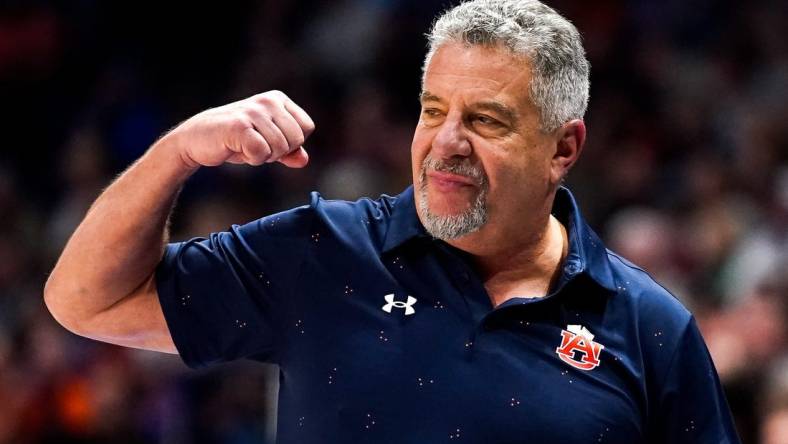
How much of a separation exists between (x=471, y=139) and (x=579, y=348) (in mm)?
516

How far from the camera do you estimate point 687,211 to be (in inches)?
263

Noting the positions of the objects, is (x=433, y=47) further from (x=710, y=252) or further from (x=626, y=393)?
(x=710, y=252)

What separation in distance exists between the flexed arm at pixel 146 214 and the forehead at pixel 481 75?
12.7 inches

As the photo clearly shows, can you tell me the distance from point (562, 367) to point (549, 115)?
0.57 m

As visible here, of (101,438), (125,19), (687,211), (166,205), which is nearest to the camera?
(166,205)

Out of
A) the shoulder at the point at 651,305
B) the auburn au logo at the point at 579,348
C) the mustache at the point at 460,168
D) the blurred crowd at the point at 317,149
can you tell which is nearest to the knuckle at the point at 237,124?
the mustache at the point at 460,168

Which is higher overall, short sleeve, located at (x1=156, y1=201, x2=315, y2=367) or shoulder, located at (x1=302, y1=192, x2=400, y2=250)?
shoulder, located at (x1=302, y1=192, x2=400, y2=250)

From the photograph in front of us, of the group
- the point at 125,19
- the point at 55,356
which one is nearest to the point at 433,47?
the point at 55,356

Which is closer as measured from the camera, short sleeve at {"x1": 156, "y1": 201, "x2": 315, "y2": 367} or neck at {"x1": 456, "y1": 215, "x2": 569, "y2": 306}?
short sleeve at {"x1": 156, "y1": 201, "x2": 315, "y2": 367}

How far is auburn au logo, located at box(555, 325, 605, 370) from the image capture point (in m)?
2.76

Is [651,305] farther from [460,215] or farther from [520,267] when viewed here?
[460,215]

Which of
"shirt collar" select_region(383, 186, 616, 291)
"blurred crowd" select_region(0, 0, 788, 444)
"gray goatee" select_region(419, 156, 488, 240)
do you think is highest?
"gray goatee" select_region(419, 156, 488, 240)

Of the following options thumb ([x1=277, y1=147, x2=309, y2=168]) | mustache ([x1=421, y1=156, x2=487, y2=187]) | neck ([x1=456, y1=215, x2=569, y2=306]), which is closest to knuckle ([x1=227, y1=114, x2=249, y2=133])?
thumb ([x1=277, y1=147, x2=309, y2=168])

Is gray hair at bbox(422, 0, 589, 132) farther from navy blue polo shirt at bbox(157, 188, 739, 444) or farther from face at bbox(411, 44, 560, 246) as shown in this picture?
navy blue polo shirt at bbox(157, 188, 739, 444)
